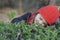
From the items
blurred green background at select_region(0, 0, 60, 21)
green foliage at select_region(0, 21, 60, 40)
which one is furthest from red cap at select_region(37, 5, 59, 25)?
blurred green background at select_region(0, 0, 60, 21)

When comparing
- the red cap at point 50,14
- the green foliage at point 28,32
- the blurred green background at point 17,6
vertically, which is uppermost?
the green foliage at point 28,32

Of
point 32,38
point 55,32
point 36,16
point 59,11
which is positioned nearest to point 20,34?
point 32,38

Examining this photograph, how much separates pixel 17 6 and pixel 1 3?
71 centimetres

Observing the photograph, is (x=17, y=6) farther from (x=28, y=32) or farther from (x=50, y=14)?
(x=28, y=32)

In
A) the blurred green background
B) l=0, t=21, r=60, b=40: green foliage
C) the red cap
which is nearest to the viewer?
l=0, t=21, r=60, b=40: green foliage

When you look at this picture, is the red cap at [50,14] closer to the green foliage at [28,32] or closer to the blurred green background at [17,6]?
the green foliage at [28,32]

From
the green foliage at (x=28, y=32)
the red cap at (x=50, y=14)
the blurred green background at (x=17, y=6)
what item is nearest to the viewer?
the green foliage at (x=28, y=32)

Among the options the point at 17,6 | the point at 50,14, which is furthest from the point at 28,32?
the point at 17,6

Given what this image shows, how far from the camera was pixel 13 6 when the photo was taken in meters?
10.6

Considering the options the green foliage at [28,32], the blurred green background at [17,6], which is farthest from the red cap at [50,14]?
the blurred green background at [17,6]

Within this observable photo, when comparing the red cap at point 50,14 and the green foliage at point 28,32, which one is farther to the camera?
the red cap at point 50,14

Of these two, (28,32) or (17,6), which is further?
(17,6)

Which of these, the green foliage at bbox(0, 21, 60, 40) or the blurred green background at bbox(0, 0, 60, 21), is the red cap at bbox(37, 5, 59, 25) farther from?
the blurred green background at bbox(0, 0, 60, 21)

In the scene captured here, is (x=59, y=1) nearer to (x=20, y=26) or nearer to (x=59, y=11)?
(x=59, y=11)
